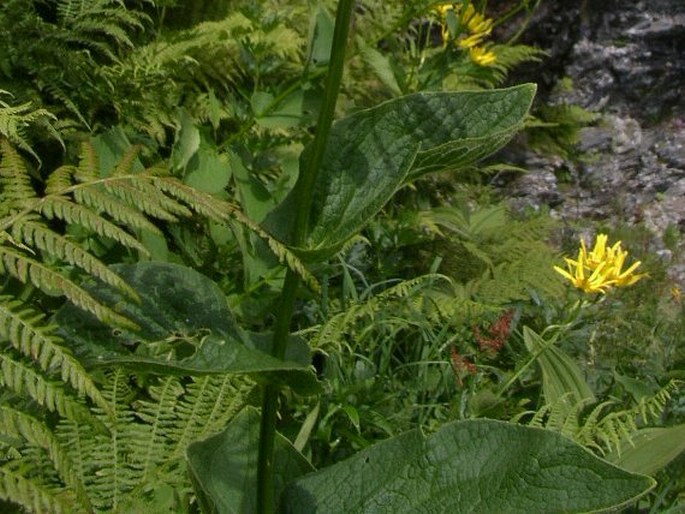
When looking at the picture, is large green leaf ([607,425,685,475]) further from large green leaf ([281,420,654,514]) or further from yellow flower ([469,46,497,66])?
yellow flower ([469,46,497,66])

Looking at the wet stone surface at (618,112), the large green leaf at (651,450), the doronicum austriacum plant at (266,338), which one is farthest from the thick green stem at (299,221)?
the wet stone surface at (618,112)

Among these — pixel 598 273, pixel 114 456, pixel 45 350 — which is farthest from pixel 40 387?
pixel 598 273

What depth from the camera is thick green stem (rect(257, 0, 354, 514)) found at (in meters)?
1.09

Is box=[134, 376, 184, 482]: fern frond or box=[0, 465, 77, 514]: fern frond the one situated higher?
box=[0, 465, 77, 514]: fern frond

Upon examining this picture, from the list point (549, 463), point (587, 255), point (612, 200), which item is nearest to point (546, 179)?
point (612, 200)

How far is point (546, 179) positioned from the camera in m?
4.28

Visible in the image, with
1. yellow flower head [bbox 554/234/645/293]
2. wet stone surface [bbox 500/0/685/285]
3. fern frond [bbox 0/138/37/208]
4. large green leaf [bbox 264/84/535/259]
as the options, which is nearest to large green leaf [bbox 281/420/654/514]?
large green leaf [bbox 264/84/535/259]

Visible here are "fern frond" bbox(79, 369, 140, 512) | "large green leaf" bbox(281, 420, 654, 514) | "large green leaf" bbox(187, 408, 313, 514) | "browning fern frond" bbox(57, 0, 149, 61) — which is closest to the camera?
"large green leaf" bbox(281, 420, 654, 514)

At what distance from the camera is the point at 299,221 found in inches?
47.8

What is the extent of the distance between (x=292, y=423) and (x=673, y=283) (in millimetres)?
2510

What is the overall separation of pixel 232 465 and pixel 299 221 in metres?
0.42

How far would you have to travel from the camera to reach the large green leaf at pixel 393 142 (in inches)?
48.6

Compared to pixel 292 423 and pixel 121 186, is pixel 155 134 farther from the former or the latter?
pixel 121 186

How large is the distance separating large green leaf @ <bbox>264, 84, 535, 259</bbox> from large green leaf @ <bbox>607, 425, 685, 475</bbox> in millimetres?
880
